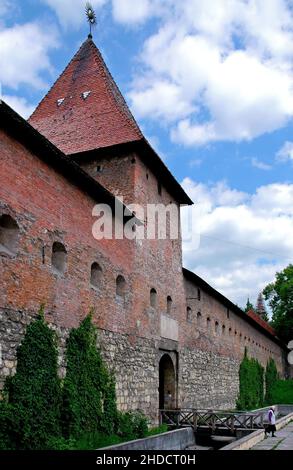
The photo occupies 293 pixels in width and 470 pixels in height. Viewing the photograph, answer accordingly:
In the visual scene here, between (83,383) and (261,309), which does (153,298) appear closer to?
(83,383)

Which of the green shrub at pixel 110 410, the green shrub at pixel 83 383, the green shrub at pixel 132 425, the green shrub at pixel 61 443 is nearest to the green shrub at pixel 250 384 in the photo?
the green shrub at pixel 132 425

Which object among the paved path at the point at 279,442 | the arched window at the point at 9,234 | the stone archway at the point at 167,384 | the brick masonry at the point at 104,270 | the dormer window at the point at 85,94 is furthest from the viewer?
the dormer window at the point at 85,94

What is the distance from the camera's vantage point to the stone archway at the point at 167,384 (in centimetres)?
1758

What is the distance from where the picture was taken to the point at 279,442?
1337cm

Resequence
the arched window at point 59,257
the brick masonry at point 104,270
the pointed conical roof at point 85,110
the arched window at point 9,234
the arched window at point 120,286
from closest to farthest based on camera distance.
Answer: the arched window at point 9,234, the brick masonry at point 104,270, the arched window at point 59,257, the arched window at point 120,286, the pointed conical roof at point 85,110

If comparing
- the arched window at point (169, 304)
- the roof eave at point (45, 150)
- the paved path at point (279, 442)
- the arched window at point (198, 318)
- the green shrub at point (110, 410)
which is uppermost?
the roof eave at point (45, 150)

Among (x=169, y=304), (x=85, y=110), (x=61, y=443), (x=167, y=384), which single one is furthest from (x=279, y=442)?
(x=85, y=110)

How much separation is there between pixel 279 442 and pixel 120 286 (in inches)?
241

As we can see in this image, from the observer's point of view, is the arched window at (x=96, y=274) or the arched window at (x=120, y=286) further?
the arched window at (x=120, y=286)

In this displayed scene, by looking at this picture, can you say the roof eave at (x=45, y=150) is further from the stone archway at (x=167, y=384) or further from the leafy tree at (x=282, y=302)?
the leafy tree at (x=282, y=302)

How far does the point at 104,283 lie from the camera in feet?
42.7

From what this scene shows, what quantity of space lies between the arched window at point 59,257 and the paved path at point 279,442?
656 centimetres

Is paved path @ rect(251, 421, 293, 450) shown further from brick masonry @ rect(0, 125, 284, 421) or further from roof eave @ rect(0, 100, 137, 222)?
roof eave @ rect(0, 100, 137, 222)
